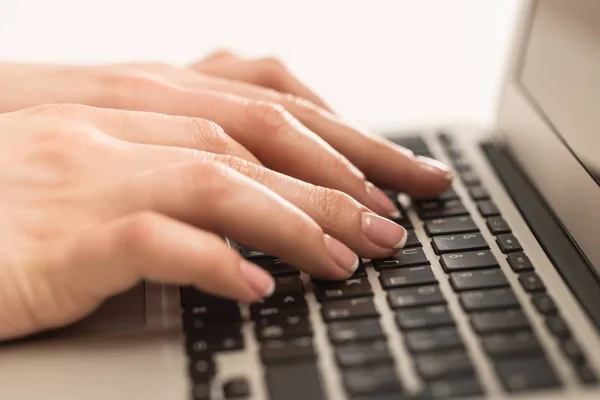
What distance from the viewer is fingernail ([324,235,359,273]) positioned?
541mm

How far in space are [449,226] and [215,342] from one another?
9.0 inches

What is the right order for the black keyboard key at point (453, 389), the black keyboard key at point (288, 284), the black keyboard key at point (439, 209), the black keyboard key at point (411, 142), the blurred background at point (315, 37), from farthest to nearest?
1. the blurred background at point (315, 37)
2. the black keyboard key at point (411, 142)
3. the black keyboard key at point (439, 209)
4. the black keyboard key at point (288, 284)
5. the black keyboard key at point (453, 389)

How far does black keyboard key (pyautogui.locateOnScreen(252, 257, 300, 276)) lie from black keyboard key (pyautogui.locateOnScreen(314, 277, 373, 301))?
0.08 feet

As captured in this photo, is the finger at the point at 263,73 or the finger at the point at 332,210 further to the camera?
the finger at the point at 263,73

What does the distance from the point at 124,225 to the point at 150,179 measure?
0.15 feet

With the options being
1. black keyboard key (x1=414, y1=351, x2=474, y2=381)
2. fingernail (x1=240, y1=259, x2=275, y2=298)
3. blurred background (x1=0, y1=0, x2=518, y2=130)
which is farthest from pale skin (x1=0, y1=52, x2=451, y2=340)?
blurred background (x1=0, y1=0, x2=518, y2=130)

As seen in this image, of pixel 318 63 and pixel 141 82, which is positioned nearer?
pixel 141 82

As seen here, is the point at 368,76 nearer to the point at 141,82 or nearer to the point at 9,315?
the point at 141,82

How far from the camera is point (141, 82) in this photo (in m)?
0.70

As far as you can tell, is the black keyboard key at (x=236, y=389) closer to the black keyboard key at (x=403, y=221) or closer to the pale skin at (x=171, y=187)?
the pale skin at (x=171, y=187)

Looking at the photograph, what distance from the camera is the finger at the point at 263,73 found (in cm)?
76

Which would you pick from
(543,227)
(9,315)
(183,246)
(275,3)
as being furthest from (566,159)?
(275,3)

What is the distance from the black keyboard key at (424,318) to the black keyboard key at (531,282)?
65 mm

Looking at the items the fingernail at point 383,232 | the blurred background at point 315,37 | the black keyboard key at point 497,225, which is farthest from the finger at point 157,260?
the blurred background at point 315,37
